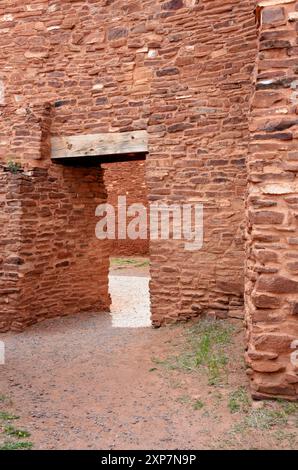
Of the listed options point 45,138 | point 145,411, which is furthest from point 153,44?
point 145,411

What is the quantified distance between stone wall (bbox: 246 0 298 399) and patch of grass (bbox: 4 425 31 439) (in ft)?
5.33

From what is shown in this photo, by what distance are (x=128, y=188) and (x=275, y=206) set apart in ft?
35.1

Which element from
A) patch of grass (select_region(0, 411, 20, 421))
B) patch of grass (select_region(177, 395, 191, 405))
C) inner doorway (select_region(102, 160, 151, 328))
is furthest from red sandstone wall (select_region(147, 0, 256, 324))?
inner doorway (select_region(102, 160, 151, 328))

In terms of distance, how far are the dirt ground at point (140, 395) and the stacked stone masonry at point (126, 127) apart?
74 centimetres

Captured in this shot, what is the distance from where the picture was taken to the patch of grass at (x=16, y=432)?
8.97 feet

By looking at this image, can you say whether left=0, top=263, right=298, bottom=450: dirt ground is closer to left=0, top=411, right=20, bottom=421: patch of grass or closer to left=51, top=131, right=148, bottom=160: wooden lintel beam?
left=0, top=411, right=20, bottom=421: patch of grass

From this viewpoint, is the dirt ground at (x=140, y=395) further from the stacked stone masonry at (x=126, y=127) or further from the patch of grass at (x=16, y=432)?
the stacked stone masonry at (x=126, y=127)

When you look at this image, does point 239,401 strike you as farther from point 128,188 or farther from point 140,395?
point 128,188

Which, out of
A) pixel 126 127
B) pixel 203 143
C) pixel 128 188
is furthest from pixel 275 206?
pixel 128 188

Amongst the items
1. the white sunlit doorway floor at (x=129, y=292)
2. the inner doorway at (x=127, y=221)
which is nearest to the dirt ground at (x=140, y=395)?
the white sunlit doorway floor at (x=129, y=292)

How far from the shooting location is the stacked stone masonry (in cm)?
504

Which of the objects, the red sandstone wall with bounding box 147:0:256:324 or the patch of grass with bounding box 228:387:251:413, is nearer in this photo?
the patch of grass with bounding box 228:387:251:413

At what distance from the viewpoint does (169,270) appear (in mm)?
5324

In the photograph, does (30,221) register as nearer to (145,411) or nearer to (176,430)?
(145,411)
